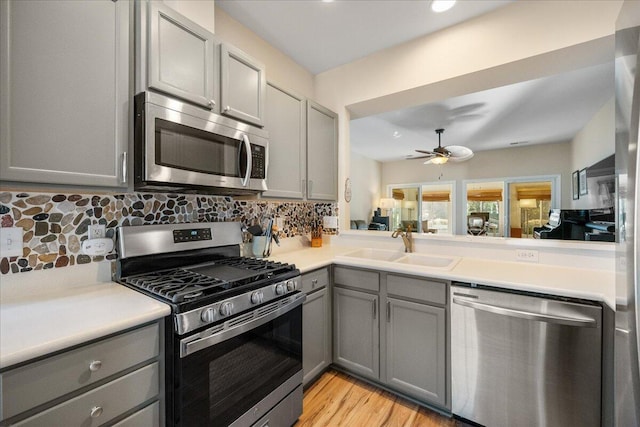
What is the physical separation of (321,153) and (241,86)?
3.26 feet

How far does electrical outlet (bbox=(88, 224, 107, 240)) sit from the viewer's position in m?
1.36

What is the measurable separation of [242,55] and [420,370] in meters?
2.27

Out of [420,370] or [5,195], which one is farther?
[420,370]

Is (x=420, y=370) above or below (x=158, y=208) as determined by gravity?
below

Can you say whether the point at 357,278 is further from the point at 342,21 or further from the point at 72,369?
the point at 342,21

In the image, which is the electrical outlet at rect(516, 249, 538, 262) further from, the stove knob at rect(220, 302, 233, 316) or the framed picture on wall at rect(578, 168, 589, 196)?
the framed picture on wall at rect(578, 168, 589, 196)

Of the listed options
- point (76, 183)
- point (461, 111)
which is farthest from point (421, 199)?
point (76, 183)

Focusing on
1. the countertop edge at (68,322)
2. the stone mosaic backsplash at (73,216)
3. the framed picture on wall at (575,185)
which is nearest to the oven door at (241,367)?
the countertop edge at (68,322)

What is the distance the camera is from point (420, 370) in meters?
1.75

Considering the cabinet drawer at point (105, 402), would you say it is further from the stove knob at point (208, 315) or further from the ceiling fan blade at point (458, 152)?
the ceiling fan blade at point (458, 152)

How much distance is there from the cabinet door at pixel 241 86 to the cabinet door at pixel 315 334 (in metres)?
1.27

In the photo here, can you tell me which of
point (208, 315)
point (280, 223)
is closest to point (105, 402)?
point (208, 315)

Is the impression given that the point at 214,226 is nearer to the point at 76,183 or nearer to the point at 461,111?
the point at 76,183

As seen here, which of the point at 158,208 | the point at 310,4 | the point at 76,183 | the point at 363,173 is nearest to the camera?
the point at 76,183
